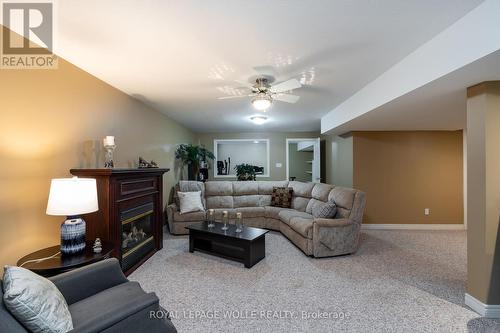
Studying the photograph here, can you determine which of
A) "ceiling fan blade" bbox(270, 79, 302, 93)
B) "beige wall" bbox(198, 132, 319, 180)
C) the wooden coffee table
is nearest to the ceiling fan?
"ceiling fan blade" bbox(270, 79, 302, 93)

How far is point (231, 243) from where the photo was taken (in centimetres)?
330

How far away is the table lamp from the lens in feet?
6.30

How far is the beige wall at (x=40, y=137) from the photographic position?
6.37ft

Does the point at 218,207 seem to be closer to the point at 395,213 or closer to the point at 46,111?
the point at 46,111

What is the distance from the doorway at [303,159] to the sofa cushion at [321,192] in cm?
186

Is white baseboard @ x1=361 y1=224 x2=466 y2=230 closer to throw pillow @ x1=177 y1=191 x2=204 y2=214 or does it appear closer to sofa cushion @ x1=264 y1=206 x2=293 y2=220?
sofa cushion @ x1=264 y1=206 x2=293 y2=220

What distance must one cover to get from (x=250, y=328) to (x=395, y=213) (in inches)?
176

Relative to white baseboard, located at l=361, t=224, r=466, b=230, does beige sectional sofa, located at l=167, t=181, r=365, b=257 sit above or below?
above

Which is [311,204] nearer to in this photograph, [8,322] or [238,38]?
[238,38]

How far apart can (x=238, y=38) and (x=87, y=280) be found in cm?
224

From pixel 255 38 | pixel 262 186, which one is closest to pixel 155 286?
pixel 255 38

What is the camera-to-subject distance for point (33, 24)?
188cm

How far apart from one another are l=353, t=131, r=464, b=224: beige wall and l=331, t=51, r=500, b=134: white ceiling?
0.58m

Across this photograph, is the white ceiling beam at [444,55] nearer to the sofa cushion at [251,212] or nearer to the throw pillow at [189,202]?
the sofa cushion at [251,212]
